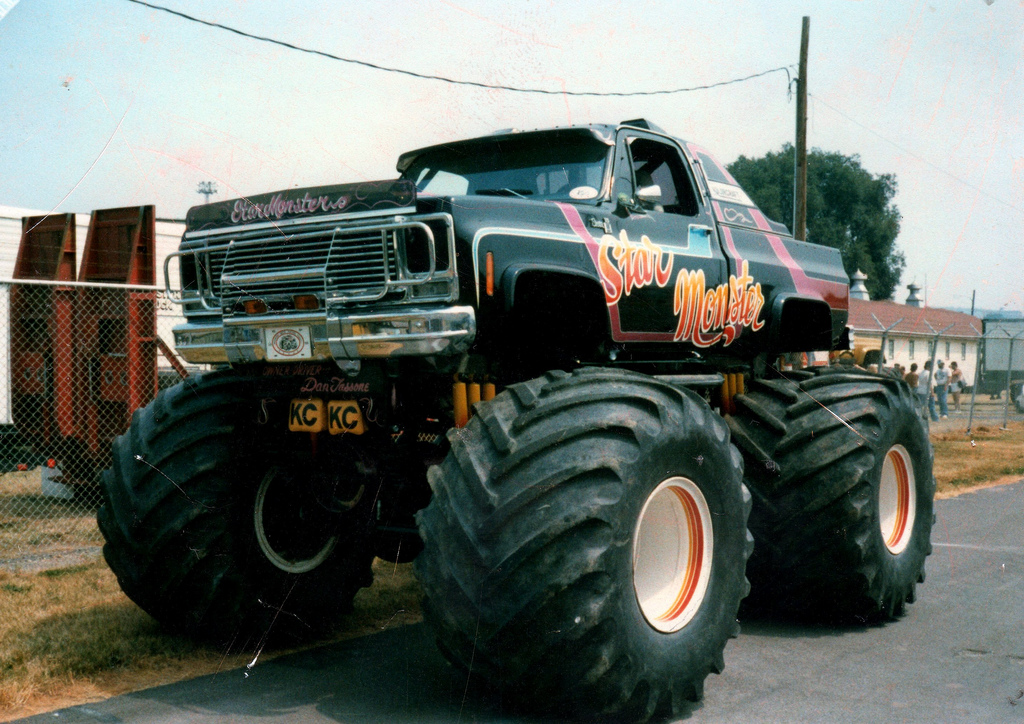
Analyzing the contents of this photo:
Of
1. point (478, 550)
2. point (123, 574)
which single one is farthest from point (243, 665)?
point (478, 550)

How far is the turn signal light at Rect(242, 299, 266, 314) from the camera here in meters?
4.94

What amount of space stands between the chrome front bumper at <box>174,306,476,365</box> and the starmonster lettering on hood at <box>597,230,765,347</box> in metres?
1.09

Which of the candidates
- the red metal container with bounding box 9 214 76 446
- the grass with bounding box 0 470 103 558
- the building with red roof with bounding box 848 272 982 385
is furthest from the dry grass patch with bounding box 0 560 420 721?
the building with red roof with bounding box 848 272 982 385

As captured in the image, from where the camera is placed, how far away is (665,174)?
6.28 meters

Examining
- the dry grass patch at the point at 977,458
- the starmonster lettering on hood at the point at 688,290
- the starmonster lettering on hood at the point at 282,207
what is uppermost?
the starmonster lettering on hood at the point at 282,207

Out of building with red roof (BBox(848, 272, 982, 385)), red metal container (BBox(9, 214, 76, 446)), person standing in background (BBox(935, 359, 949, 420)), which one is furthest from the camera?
building with red roof (BBox(848, 272, 982, 385))

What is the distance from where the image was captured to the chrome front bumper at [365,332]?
14.3ft

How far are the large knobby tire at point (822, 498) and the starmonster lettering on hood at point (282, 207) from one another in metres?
2.96

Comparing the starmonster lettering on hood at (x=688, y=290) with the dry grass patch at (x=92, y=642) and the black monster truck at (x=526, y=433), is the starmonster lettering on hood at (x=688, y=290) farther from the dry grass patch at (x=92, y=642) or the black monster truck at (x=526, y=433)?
the dry grass patch at (x=92, y=642)

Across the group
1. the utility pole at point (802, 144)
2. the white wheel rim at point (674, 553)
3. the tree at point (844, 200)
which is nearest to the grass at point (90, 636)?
the white wheel rim at point (674, 553)

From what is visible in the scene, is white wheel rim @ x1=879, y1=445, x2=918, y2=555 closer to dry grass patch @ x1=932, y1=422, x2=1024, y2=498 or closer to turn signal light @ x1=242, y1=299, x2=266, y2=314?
turn signal light @ x1=242, y1=299, x2=266, y2=314

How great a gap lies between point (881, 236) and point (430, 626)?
44423mm

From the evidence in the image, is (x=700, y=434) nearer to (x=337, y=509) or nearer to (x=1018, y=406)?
(x=337, y=509)

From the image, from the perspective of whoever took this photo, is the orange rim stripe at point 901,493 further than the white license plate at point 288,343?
Yes
